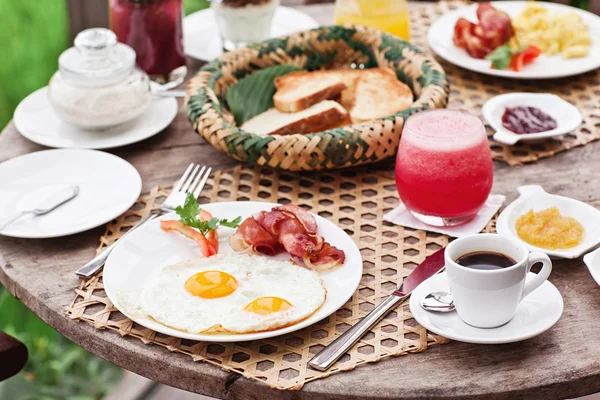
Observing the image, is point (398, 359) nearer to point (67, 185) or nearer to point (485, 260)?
point (485, 260)

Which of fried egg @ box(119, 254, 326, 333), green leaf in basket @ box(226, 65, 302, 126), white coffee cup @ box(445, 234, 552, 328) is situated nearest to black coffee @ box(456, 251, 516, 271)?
white coffee cup @ box(445, 234, 552, 328)

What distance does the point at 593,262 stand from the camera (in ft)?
4.84

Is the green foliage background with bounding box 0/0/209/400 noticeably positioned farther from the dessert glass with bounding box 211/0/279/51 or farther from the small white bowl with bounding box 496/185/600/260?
the small white bowl with bounding box 496/185/600/260

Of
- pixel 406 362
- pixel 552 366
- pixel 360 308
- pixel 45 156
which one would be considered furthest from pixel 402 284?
pixel 45 156

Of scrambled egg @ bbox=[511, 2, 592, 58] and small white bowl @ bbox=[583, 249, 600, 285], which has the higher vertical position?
scrambled egg @ bbox=[511, 2, 592, 58]

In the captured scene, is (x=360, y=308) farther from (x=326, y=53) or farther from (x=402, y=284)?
(x=326, y=53)

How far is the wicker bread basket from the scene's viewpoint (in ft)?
5.88

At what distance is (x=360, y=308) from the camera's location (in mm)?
1438

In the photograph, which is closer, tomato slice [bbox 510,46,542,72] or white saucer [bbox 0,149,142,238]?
white saucer [bbox 0,149,142,238]

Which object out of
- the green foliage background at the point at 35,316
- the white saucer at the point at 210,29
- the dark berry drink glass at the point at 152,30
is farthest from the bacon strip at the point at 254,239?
the green foliage background at the point at 35,316

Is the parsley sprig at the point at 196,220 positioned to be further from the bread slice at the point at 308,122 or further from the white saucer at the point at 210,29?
the white saucer at the point at 210,29

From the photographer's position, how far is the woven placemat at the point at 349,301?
1.30 m

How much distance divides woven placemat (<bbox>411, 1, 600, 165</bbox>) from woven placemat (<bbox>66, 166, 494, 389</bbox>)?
1.21 ft

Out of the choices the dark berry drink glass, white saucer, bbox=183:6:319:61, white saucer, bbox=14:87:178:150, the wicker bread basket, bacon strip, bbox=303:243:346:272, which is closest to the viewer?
bacon strip, bbox=303:243:346:272
